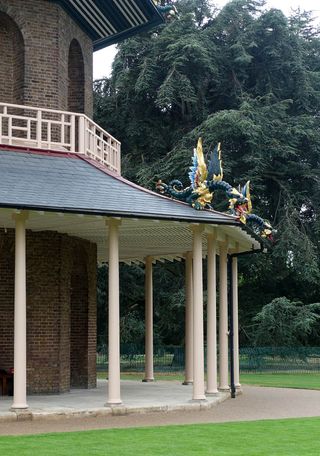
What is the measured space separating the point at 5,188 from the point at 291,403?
8.82 metres

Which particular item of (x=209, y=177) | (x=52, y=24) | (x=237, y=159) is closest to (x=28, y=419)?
(x=209, y=177)

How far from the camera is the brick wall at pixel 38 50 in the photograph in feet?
77.0

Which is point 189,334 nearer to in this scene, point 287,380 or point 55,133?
point 287,380

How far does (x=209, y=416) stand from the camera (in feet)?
60.4

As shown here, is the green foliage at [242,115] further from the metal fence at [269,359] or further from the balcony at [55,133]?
the balcony at [55,133]

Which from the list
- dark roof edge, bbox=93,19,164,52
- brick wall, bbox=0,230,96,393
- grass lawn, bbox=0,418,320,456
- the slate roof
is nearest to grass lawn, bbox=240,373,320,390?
Answer: brick wall, bbox=0,230,96,393

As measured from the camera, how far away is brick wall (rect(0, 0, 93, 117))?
23.5m

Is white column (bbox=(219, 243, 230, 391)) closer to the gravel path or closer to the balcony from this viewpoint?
the gravel path

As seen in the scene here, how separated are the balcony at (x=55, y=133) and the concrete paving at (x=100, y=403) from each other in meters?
5.80

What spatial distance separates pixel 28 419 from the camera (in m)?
17.6

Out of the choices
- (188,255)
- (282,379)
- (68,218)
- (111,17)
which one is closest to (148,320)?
(188,255)

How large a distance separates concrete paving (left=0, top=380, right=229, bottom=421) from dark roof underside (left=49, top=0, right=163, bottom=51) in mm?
10072

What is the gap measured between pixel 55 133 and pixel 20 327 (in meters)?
6.68

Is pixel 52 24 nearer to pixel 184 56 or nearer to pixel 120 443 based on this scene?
pixel 120 443
